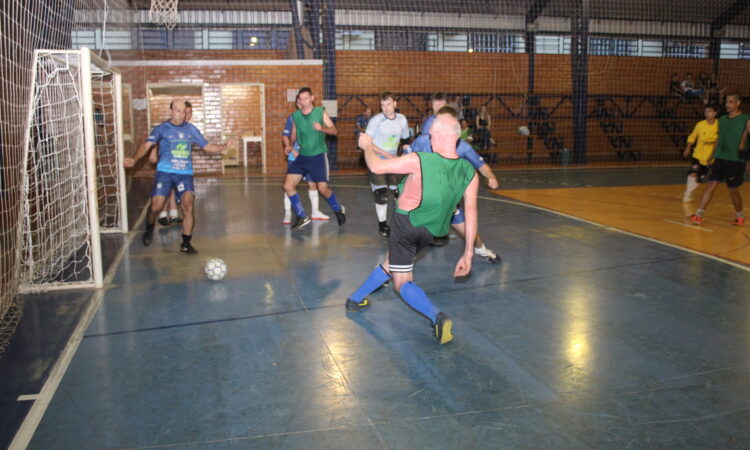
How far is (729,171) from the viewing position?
9.62 metres

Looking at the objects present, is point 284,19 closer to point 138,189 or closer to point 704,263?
point 138,189

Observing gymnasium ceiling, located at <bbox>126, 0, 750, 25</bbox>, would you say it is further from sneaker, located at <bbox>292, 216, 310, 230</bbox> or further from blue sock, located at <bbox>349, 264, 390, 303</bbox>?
blue sock, located at <bbox>349, 264, 390, 303</bbox>

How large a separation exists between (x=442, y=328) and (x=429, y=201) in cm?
98

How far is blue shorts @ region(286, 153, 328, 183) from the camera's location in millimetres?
9453

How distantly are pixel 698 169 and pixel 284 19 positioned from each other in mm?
18057

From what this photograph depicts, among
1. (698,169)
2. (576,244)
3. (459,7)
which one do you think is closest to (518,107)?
(459,7)

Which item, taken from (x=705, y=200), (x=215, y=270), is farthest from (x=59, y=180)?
(x=705, y=200)

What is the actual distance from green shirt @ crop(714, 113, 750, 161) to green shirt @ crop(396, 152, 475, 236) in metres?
6.96

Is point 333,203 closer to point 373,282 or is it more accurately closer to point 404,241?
point 373,282

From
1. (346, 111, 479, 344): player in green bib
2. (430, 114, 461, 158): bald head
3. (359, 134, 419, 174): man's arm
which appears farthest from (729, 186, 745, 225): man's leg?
(359, 134, 419, 174): man's arm

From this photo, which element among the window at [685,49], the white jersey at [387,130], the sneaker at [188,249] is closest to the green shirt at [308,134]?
the white jersey at [387,130]

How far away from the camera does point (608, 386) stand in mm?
3932

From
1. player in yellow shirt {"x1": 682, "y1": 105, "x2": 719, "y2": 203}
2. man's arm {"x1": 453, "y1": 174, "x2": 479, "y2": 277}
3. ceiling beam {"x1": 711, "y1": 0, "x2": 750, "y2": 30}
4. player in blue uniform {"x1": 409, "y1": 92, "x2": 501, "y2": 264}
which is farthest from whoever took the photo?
ceiling beam {"x1": 711, "y1": 0, "x2": 750, "y2": 30}

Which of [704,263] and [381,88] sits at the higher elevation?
[381,88]
